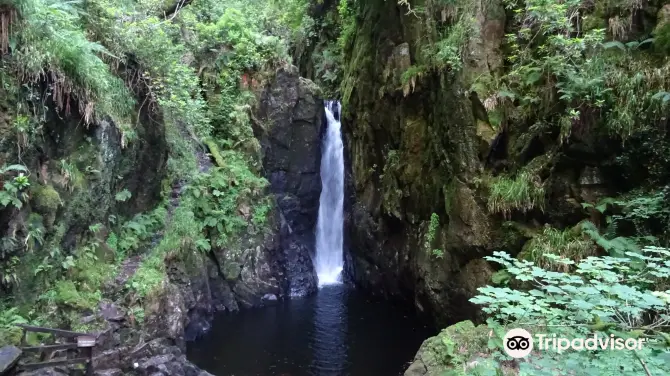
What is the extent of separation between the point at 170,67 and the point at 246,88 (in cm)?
588

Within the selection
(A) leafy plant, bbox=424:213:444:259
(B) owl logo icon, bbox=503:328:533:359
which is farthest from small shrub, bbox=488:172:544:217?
(B) owl logo icon, bbox=503:328:533:359

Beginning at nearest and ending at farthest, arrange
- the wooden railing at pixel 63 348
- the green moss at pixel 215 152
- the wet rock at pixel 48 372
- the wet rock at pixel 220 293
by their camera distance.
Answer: the wet rock at pixel 48 372, the wooden railing at pixel 63 348, the wet rock at pixel 220 293, the green moss at pixel 215 152

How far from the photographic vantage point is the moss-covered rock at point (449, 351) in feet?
21.1

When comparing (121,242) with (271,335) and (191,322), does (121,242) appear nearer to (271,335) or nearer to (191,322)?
(191,322)

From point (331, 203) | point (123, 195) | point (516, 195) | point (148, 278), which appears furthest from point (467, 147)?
point (331, 203)

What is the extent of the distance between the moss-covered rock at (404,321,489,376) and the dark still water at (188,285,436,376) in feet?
10.1

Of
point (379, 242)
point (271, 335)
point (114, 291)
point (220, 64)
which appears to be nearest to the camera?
point (114, 291)

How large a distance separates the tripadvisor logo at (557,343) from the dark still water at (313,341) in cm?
637

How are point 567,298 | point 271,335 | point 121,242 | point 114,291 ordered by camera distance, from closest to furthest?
point 567,298
point 114,291
point 121,242
point 271,335

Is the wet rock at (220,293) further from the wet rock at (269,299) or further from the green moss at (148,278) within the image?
the green moss at (148,278)

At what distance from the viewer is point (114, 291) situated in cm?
890

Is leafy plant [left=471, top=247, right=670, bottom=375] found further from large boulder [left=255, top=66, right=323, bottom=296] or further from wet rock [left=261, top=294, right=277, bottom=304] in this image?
large boulder [left=255, top=66, right=323, bottom=296]

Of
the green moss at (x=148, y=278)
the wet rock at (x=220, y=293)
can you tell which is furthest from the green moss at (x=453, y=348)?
the wet rock at (x=220, y=293)

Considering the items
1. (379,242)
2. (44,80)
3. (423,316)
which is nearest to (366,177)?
(379,242)
